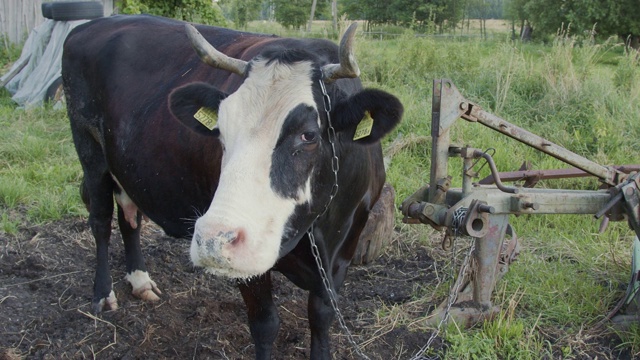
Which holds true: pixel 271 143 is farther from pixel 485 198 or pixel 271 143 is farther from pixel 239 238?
pixel 485 198

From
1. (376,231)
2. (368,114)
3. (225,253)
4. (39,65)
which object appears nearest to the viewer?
(225,253)

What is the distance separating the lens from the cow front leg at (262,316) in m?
3.19

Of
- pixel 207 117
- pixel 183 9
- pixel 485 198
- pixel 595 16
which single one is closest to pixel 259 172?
pixel 207 117

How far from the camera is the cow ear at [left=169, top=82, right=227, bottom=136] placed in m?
2.79

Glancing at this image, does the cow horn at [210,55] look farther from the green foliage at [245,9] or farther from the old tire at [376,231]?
the green foliage at [245,9]

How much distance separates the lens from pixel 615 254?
4441 mm

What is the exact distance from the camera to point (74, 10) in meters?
9.27

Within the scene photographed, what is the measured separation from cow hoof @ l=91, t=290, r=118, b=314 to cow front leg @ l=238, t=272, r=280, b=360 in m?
1.32

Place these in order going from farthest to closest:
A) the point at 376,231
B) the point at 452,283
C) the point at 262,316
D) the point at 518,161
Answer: the point at 518,161 < the point at 376,231 < the point at 452,283 < the point at 262,316

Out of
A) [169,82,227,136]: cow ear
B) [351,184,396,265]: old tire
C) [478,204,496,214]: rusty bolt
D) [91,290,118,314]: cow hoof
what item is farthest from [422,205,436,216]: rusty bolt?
[91,290,118,314]: cow hoof

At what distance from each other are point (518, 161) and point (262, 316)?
12.6ft

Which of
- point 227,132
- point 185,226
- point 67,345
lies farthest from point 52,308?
point 227,132

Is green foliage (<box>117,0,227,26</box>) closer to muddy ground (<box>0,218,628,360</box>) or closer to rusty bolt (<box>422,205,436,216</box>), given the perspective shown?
muddy ground (<box>0,218,628,360</box>)

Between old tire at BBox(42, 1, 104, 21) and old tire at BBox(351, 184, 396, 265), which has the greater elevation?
old tire at BBox(42, 1, 104, 21)
